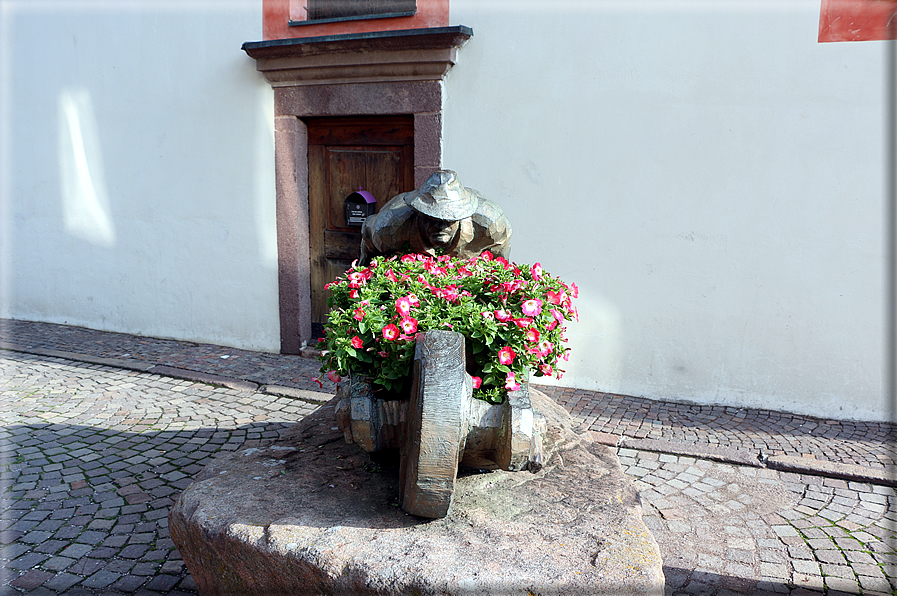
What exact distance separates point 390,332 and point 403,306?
0.14 metres

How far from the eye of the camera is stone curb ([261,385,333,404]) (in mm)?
5055

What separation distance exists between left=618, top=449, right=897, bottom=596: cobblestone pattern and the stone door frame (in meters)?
3.22

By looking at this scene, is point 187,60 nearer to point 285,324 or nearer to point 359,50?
point 359,50

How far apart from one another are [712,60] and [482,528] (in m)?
3.93

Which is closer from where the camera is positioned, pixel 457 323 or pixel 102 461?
pixel 457 323

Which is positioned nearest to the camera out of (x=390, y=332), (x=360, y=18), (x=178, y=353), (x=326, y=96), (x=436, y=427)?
(x=436, y=427)

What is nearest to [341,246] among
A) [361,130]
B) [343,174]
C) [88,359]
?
[343,174]

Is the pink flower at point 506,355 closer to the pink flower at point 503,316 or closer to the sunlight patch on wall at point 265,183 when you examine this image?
the pink flower at point 503,316

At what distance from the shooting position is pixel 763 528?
325 cm

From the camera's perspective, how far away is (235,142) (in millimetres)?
6219

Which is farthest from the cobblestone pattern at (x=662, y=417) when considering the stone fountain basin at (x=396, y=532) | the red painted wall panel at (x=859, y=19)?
the red painted wall panel at (x=859, y=19)

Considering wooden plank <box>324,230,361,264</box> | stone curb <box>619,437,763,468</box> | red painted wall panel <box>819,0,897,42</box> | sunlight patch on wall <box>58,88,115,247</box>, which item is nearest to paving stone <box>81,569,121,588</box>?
stone curb <box>619,437,763,468</box>

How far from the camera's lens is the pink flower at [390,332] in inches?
98.7

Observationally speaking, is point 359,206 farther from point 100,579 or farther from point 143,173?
point 100,579
